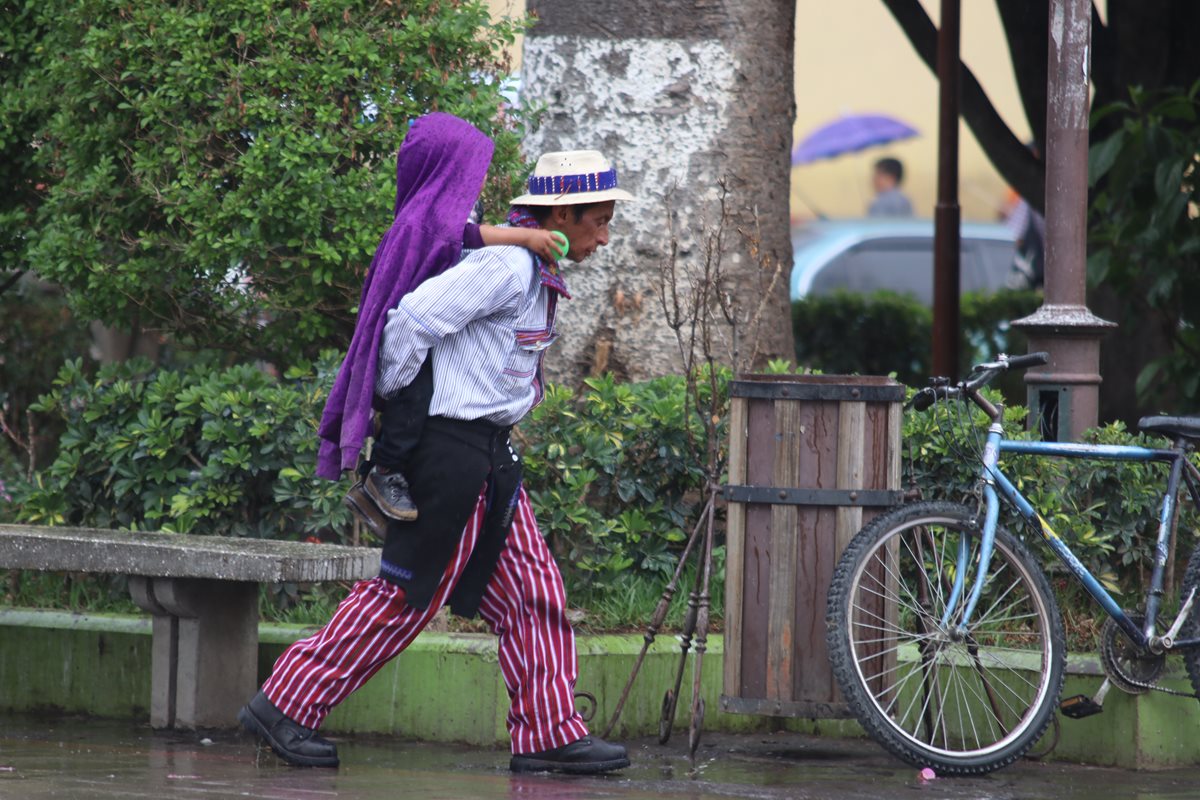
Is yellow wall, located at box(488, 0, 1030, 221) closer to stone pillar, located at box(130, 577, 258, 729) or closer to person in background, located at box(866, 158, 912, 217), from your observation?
person in background, located at box(866, 158, 912, 217)

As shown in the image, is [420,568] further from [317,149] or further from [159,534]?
[317,149]

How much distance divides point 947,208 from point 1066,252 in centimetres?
367

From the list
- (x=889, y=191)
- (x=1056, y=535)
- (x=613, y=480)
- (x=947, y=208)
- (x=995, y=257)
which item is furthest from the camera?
(x=889, y=191)

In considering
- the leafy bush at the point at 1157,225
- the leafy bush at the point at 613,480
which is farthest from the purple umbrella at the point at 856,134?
the leafy bush at the point at 613,480

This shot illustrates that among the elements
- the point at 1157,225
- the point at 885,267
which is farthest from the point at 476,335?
the point at 885,267

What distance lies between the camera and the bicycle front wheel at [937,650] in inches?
198

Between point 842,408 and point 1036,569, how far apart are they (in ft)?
2.39

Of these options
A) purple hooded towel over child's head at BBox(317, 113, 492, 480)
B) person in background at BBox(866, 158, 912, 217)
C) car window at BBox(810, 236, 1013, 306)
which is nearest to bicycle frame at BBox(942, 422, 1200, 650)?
purple hooded towel over child's head at BBox(317, 113, 492, 480)

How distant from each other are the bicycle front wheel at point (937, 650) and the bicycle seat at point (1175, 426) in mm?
569

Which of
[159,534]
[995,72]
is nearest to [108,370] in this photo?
[159,534]

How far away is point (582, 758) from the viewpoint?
5105 millimetres

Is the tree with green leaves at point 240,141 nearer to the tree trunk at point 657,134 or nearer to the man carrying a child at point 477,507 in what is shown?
the tree trunk at point 657,134

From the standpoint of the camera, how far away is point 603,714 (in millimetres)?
5770

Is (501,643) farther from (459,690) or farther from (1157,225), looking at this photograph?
(1157,225)
